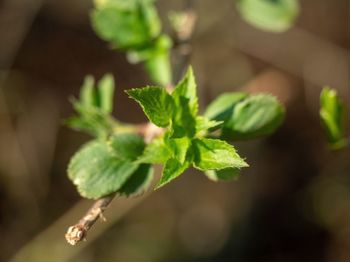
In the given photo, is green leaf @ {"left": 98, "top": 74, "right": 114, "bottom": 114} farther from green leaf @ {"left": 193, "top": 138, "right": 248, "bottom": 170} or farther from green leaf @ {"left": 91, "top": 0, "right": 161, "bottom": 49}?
green leaf @ {"left": 193, "top": 138, "right": 248, "bottom": 170}

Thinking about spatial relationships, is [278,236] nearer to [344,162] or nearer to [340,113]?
[344,162]

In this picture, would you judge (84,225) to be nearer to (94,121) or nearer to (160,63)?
(94,121)

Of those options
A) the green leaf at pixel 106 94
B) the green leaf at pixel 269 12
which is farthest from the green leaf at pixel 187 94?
the green leaf at pixel 269 12

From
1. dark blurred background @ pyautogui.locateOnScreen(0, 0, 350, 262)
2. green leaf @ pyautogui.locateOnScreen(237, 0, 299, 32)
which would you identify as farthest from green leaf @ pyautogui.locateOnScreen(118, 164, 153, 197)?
dark blurred background @ pyautogui.locateOnScreen(0, 0, 350, 262)

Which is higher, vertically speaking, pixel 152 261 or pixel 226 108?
pixel 226 108

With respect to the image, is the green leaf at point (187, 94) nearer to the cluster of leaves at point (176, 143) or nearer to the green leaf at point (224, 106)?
the cluster of leaves at point (176, 143)

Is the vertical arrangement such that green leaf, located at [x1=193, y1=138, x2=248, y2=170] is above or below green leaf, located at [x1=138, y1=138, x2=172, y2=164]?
above

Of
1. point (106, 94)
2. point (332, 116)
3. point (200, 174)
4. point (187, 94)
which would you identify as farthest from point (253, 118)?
point (200, 174)

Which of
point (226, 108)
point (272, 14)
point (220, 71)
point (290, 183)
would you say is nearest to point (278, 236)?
point (290, 183)
